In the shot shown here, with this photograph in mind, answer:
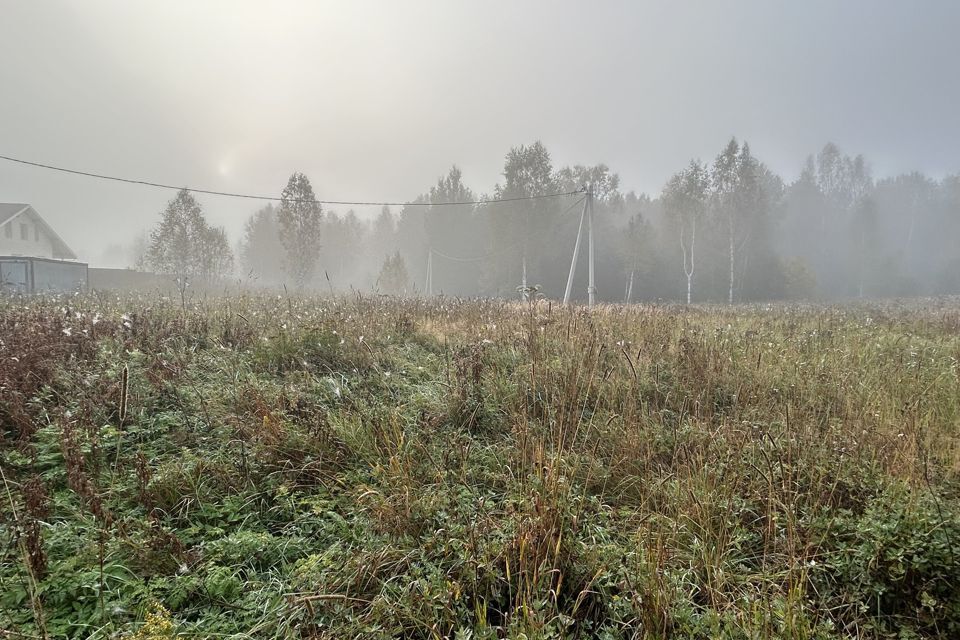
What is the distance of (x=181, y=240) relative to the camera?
3094 cm

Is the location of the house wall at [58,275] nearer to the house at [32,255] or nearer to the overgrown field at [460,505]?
the house at [32,255]

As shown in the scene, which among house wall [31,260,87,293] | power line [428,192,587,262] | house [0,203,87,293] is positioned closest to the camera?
house [0,203,87,293]

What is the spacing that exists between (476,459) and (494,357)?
82.4 inches

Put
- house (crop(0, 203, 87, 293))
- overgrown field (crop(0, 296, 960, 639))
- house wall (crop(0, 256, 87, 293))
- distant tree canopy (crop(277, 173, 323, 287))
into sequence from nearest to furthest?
overgrown field (crop(0, 296, 960, 639)) → house wall (crop(0, 256, 87, 293)) → house (crop(0, 203, 87, 293)) → distant tree canopy (crop(277, 173, 323, 287))

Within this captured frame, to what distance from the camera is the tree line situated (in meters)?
34.0

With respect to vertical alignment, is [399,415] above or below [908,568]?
above

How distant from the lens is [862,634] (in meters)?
1.69

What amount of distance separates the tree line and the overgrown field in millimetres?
16308

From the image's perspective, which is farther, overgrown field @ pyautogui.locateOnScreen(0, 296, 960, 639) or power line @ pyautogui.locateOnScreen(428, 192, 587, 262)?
power line @ pyautogui.locateOnScreen(428, 192, 587, 262)

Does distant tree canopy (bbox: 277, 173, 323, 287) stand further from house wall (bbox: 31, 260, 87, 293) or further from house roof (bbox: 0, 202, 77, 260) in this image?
house roof (bbox: 0, 202, 77, 260)

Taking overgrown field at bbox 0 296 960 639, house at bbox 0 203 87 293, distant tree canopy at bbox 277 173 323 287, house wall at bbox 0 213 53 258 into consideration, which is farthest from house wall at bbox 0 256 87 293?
overgrown field at bbox 0 296 960 639

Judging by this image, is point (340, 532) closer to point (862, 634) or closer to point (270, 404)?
point (270, 404)

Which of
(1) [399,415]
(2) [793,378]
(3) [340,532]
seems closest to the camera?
(3) [340,532]

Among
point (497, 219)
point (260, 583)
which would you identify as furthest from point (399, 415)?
point (497, 219)
